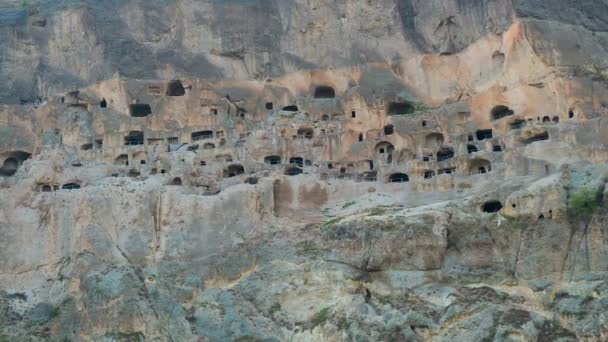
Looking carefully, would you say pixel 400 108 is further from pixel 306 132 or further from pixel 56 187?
pixel 56 187

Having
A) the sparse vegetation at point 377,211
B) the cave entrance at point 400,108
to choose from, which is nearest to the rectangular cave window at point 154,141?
the cave entrance at point 400,108

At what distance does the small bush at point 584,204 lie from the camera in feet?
137

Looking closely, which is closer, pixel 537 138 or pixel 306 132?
pixel 537 138

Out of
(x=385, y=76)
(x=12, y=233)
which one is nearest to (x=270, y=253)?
(x=12, y=233)

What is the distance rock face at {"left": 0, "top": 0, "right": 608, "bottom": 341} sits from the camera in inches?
1641

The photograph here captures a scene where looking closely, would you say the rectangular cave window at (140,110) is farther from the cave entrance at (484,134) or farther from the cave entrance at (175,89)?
the cave entrance at (484,134)

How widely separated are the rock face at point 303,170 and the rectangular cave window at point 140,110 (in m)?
0.20

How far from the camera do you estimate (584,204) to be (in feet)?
138

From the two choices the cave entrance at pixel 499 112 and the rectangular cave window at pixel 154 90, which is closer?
the cave entrance at pixel 499 112

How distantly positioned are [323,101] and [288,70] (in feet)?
11.1

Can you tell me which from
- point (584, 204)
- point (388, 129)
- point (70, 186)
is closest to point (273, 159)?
point (388, 129)

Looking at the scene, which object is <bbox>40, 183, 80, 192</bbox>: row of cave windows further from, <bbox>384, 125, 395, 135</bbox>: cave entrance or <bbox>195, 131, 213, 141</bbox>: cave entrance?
<bbox>384, 125, 395, 135</bbox>: cave entrance

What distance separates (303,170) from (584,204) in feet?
51.9

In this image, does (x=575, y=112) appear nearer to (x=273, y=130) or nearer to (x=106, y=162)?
(x=273, y=130)
